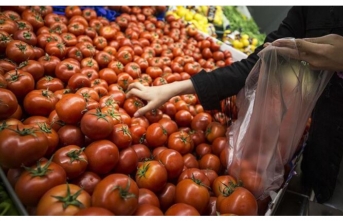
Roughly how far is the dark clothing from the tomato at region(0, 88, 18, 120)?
1.07 meters

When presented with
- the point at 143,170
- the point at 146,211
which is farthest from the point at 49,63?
the point at 146,211

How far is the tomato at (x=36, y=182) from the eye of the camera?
1.14 meters

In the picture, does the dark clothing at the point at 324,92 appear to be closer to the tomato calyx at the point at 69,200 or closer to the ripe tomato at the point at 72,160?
the ripe tomato at the point at 72,160

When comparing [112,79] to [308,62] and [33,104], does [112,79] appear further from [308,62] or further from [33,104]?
[308,62]

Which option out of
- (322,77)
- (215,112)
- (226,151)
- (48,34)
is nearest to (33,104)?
(48,34)

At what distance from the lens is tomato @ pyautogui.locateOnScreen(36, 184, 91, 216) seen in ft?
3.42

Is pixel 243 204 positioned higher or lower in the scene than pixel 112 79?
lower

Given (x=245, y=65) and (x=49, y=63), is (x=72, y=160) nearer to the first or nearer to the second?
(x=49, y=63)

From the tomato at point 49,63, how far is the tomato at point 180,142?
960 millimetres

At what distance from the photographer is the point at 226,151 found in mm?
1855

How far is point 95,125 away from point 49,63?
0.90m

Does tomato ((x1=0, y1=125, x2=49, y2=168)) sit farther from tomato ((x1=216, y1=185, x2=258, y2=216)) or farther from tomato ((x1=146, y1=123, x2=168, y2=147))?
tomato ((x1=216, y1=185, x2=258, y2=216))

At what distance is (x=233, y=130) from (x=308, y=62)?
2.16ft

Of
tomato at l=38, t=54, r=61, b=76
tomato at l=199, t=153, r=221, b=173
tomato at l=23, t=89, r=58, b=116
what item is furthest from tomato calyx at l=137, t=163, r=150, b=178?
tomato at l=38, t=54, r=61, b=76
